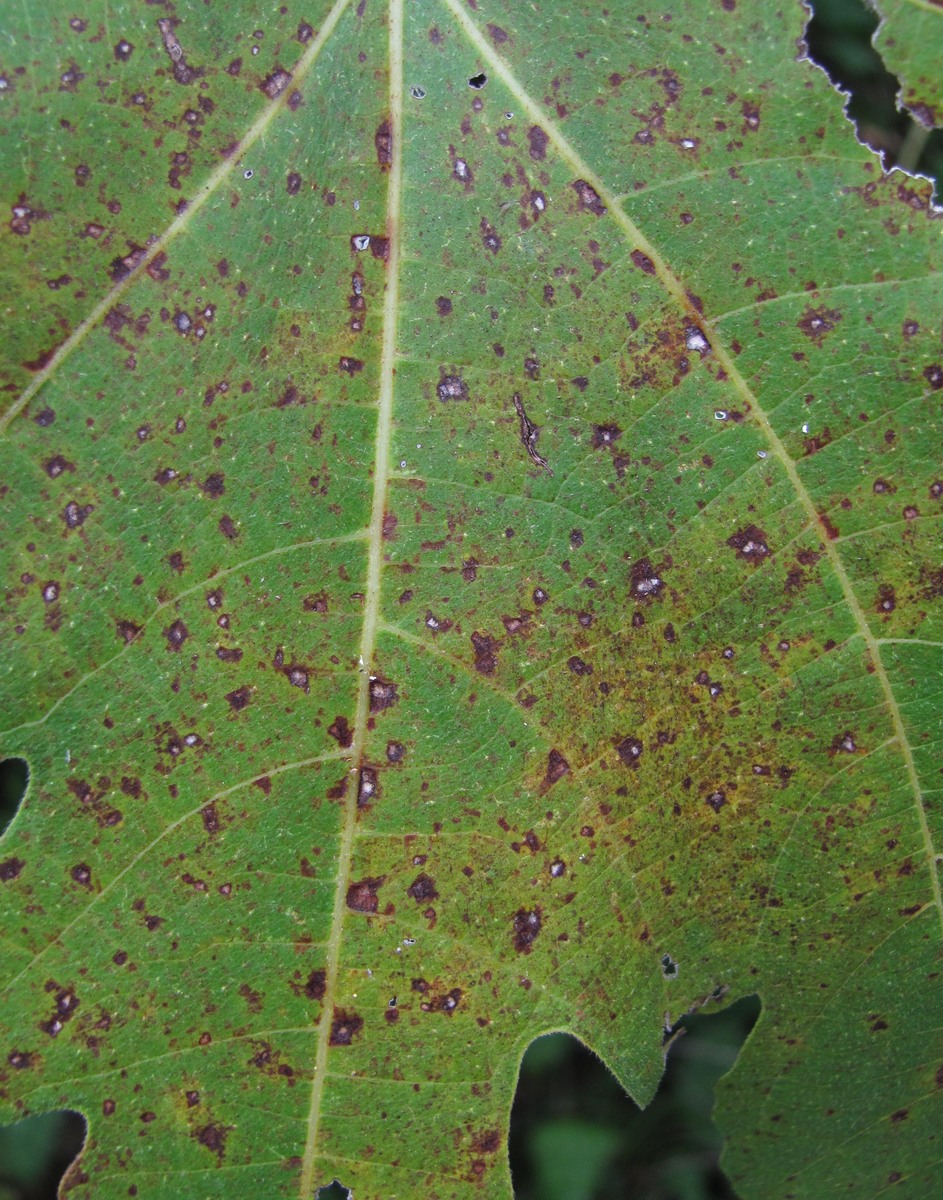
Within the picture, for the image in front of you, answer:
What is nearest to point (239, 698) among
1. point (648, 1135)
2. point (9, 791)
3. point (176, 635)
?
point (176, 635)

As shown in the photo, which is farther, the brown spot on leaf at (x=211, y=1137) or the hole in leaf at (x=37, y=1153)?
the hole in leaf at (x=37, y=1153)

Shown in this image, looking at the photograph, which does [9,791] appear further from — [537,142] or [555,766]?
[537,142]

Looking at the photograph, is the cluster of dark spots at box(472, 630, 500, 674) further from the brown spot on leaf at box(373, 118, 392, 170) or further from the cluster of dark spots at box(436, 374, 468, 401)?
the brown spot on leaf at box(373, 118, 392, 170)

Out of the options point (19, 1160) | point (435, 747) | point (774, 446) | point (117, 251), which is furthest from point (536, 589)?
point (19, 1160)

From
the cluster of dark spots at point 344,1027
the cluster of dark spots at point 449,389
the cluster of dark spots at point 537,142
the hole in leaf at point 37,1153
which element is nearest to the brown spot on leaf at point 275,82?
the cluster of dark spots at point 537,142

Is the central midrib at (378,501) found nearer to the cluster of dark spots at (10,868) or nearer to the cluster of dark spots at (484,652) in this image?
the cluster of dark spots at (484,652)

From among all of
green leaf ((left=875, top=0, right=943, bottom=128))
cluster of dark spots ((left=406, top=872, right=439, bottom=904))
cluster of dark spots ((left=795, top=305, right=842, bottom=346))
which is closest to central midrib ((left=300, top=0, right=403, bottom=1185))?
cluster of dark spots ((left=406, top=872, right=439, bottom=904))
